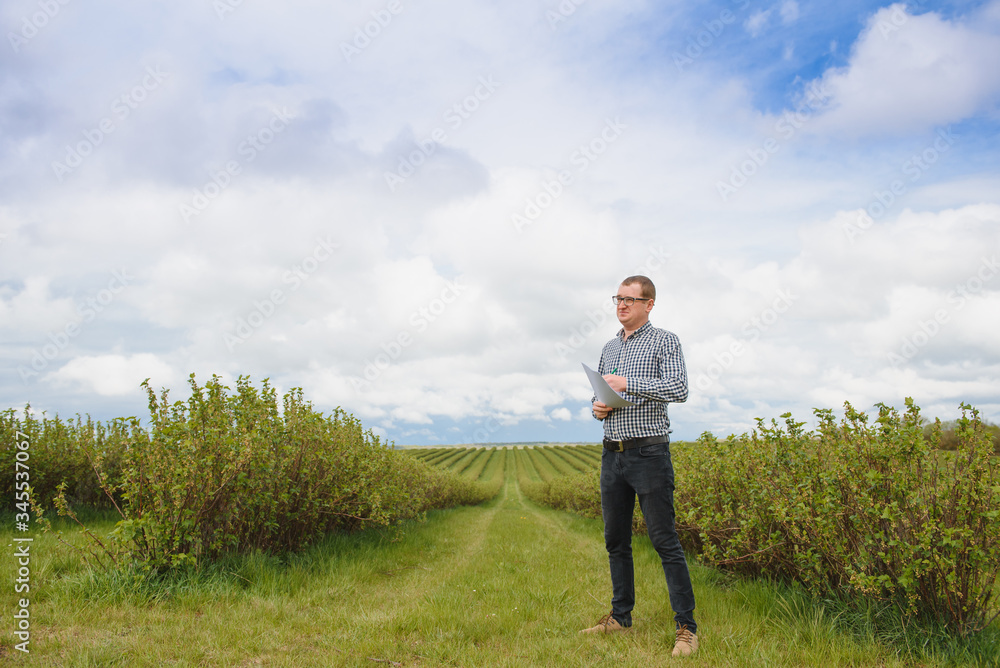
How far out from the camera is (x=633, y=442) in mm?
4082

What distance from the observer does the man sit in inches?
157

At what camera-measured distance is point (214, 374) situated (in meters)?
5.96

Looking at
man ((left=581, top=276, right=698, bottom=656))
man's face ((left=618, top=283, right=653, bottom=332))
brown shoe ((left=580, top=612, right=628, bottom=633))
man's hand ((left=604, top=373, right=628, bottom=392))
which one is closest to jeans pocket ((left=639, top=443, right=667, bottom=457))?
man ((left=581, top=276, right=698, bottom=656))

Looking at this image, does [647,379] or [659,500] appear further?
[647,379]

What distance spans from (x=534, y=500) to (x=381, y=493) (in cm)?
2162

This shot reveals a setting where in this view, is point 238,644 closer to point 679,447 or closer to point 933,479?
point 933,479

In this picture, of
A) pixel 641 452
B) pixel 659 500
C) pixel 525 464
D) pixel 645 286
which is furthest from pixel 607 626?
pixel 525 464

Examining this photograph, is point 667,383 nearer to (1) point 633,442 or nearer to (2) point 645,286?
(1) point 633,442

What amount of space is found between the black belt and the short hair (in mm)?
1138

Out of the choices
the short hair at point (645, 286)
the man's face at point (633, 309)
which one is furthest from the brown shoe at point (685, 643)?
the short hair at point (645, 286)

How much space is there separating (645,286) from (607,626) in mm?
2702

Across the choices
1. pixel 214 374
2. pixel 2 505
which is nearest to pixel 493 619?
pixel 214 374

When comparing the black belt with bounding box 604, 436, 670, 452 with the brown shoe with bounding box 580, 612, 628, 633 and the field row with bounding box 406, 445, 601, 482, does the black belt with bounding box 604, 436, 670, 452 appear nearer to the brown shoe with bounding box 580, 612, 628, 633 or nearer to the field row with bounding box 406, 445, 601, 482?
the brown shoe with bounding box 580, 612, 628, 633

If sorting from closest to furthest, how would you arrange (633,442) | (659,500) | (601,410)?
(659,500) → (633,442) → (601,410)
